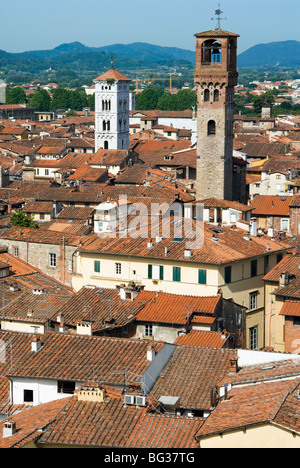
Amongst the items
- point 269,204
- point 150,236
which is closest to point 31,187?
point 269,204

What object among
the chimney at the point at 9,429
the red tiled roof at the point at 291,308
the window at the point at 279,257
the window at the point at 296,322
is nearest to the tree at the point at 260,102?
the window at the point at 279,257

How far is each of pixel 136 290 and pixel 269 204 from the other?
23.1 m

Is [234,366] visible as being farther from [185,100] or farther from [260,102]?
[185,100]

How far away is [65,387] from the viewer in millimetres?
21547

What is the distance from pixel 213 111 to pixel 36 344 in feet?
122

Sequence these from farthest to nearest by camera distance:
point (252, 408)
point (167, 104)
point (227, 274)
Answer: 1. point (167, 104)
2. point (227, 274)
3. point (252, 408)

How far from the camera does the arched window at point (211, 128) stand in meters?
58.6

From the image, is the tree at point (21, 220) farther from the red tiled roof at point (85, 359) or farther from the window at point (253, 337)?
the red tiled roof at point (85, 359)

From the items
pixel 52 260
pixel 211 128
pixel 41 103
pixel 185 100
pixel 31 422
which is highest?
pixel 211 128

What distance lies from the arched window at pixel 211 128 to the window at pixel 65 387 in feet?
126

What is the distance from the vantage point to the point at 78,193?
58.2 meters

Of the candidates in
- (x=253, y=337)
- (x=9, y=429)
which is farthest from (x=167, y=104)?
(x=9, y=429)

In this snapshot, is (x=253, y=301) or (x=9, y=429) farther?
(x=253, y=301)

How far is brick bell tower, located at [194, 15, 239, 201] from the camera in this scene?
58125mm
